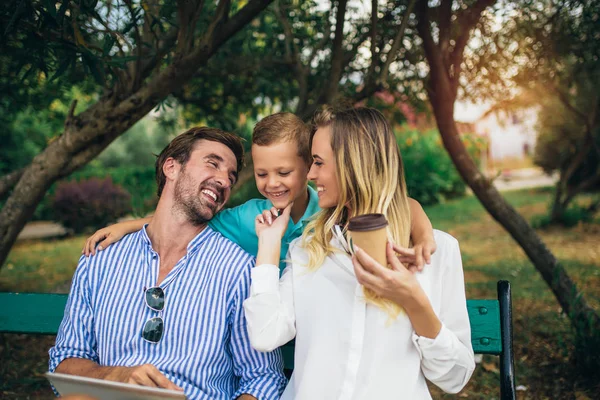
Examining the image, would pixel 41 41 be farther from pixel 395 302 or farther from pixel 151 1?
pixel 395 302

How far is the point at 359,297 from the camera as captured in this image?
1891 mm

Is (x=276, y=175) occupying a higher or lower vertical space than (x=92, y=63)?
lower

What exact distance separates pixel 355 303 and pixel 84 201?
1046 cm

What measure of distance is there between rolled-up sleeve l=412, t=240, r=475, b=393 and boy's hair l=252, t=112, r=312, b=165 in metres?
0.76

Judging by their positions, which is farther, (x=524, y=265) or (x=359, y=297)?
(x=524, y=265)

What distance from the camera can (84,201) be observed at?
37.0 ft

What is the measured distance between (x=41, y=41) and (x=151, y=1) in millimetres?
926

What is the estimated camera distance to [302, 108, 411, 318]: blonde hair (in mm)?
1927

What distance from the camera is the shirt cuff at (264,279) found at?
1923mm

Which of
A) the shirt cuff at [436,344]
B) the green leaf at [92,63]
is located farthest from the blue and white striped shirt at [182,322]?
the green leaf at [92,63]

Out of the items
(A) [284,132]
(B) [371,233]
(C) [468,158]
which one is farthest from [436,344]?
(C) [468,158]

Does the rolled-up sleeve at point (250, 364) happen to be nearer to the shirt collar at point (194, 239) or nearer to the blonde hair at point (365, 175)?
the shirt collar at point (194, 239)

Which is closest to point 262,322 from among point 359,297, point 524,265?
point 359,297

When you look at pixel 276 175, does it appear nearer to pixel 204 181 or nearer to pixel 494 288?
pixel 204 181
